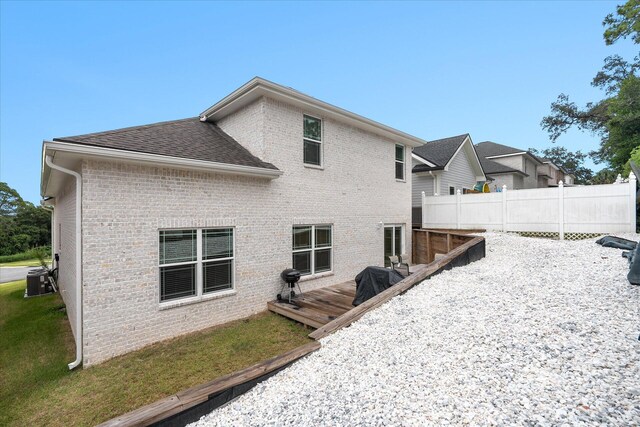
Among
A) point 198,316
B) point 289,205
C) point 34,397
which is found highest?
point 289,205

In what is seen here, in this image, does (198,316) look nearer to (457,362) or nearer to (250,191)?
(250,191)

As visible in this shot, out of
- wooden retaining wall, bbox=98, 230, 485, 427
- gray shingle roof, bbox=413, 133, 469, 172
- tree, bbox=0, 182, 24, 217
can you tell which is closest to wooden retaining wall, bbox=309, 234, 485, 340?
wooden retaining wall, bbox=98, 230, 485, 427

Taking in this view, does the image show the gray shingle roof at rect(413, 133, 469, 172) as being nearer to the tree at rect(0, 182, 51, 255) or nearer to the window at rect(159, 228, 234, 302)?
the window at rect(159, 228, 234, 302)

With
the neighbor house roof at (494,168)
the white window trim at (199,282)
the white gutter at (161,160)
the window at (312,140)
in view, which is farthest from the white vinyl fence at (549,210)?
the neighbor house roof at (494,168)

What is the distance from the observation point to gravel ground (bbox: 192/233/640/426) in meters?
2.65

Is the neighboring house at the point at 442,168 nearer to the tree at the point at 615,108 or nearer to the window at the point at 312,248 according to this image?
the tree at the point at 615,108

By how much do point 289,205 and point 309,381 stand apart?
18.3 ft

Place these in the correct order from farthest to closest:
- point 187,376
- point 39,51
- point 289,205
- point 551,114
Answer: point 551,114
point 39,51
point 289,205
point 187,376

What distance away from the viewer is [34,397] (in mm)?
4410

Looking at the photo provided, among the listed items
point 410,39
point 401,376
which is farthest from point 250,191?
point 410,39

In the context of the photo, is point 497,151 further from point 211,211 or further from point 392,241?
point 211,211

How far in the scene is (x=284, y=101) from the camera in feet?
27.3

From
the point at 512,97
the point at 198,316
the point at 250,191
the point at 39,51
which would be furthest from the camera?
the point at 512,97

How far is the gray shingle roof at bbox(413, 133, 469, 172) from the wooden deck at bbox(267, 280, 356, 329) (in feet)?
34.7
